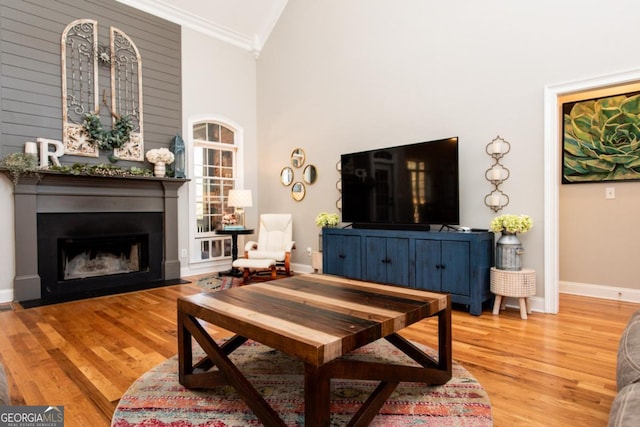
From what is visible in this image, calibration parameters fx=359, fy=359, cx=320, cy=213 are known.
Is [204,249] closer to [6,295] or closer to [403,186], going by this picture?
[6,295]

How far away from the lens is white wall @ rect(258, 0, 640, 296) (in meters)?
3.20

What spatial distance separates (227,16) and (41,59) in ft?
8.68

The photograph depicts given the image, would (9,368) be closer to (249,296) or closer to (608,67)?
(249,296)

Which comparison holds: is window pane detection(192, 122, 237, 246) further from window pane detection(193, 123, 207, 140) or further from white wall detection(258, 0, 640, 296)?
white wall detection(258, 0, 640, 296)

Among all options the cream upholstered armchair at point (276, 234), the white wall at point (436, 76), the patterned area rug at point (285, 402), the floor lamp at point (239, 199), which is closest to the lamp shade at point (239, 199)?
the floor lamp at point (239, 199)

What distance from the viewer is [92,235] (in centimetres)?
443

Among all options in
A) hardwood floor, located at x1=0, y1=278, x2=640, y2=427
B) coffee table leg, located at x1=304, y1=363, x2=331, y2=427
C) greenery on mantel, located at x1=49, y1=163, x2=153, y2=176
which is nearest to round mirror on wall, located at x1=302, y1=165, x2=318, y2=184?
greenery on mantel, located at x1=49, y1=163, x2=153, y2=176

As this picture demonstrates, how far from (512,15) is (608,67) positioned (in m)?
0.98

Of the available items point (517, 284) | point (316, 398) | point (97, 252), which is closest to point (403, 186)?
point (517, 284)

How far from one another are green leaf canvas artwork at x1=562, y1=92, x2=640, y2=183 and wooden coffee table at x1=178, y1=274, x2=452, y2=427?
3.23m

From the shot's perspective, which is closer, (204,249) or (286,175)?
(204,249)

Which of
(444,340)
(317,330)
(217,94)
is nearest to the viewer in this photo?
(317,330)

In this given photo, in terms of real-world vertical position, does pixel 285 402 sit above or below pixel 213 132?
below

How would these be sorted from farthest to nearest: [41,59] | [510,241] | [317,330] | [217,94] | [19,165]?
[217,94]
[41,59]
[19,165]
[510,241]
[317,330]
